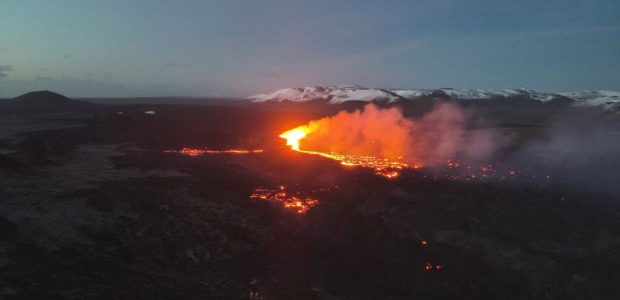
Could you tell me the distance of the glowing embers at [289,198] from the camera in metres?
23.4

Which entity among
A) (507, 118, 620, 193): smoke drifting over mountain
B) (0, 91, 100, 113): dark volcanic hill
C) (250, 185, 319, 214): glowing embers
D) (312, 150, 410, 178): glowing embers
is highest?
(0, 91, 100, 113): dark volcanic hill

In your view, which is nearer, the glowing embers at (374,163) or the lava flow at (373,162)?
the glowing embers at (374,163)

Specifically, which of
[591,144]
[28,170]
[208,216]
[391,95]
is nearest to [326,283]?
[208,216]

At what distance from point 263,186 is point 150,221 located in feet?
31.2

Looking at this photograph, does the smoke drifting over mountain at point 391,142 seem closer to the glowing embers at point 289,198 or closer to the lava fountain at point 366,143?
the lava fountain at point 366,143

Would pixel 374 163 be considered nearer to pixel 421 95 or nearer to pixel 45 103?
pixel 45 103

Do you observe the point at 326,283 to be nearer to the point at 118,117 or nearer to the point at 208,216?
the point at 208,216

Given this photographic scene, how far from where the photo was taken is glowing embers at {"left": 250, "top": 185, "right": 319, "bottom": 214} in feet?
76.8

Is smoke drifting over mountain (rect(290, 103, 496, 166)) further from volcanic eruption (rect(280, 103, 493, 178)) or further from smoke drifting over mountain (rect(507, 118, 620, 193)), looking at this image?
smoke drifting over mountain (rect(507, 118, 620, 193))

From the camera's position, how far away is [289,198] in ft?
81.9

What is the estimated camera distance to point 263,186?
1084 inches

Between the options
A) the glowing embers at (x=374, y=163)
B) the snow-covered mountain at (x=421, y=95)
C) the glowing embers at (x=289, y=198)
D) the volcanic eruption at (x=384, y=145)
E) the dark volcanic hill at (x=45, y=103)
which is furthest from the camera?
the snow-covered mountain at (x=421, y=95)

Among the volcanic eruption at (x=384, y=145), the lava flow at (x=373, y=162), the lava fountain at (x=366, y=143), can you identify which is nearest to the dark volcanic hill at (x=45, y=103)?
the lava fountain at (x=366, y=143)

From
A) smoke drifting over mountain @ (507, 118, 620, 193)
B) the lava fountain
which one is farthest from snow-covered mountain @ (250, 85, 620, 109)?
smoke drifting over mountain @ (507, 118, 620, 193)
